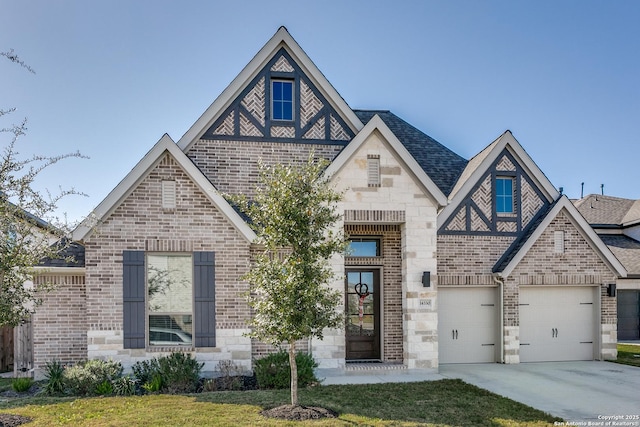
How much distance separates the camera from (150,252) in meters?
10.7

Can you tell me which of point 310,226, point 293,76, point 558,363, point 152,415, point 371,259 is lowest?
point 558,363

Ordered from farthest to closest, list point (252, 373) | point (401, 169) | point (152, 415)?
point (401, 169), point (252, 373), point (152, 415)

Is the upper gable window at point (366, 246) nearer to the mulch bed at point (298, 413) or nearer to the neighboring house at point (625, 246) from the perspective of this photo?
the mulch bed at point (298, 413)

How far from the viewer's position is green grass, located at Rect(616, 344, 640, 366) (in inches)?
524

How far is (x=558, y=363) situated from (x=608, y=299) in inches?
95.6

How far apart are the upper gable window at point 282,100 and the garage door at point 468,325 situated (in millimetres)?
6364

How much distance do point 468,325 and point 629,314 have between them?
11.0 m

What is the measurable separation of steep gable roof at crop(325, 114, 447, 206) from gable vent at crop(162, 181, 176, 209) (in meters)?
3.52

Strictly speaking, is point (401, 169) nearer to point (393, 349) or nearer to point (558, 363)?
point (393, 349)

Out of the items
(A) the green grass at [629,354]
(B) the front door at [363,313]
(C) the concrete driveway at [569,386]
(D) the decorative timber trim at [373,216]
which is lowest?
(A) the green grass at [629,354]

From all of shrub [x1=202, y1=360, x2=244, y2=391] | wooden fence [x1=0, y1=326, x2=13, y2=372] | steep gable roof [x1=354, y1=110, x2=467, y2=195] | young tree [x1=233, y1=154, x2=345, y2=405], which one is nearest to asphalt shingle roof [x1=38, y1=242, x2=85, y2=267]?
wooden fence [x1=0, y1=326, x2=13, y2=372]

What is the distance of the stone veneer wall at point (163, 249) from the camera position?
10297mm

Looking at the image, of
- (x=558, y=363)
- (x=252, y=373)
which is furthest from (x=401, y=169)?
(x=558, y=363)

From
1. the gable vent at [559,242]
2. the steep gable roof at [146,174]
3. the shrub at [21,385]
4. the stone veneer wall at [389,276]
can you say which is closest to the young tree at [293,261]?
the steep gable roof at [146,174]
